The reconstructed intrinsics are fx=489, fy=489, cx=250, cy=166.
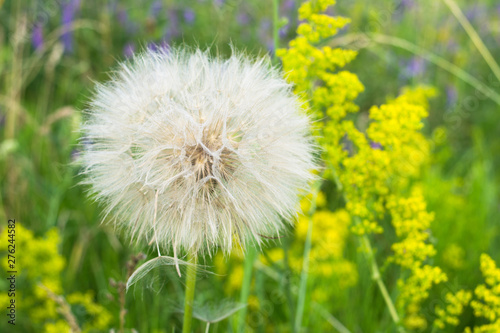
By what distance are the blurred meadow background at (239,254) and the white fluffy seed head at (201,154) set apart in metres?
0.11

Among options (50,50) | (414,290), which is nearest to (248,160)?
(414,290)

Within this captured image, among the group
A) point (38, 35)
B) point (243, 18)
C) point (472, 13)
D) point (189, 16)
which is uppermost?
point (472, 13)

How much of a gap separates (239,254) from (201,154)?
25 centimetres

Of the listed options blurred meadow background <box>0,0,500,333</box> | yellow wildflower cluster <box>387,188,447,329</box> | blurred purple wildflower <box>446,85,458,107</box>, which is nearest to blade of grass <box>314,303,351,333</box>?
blurred meadow background <box>0,0,500,333</box>

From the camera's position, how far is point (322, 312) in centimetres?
179

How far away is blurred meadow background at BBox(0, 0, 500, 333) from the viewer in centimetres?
171

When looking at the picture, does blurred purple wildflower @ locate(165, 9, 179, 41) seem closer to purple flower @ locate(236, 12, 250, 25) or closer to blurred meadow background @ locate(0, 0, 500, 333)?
blurred meadow background @ locate(0, 0, 500, 333)

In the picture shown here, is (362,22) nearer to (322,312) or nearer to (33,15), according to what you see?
(33,15)

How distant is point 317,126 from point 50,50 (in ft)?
9.03

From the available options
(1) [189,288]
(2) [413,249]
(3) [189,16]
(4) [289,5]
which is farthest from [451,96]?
(1) [189,288]

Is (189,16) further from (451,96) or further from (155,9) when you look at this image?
(451,96)

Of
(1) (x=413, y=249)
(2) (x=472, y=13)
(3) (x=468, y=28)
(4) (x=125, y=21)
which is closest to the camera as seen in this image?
(1) (x=413, y=249)

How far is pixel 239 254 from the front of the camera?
1.14m

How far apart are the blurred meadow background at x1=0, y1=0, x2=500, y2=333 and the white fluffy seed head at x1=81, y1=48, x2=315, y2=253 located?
4.2 inches
